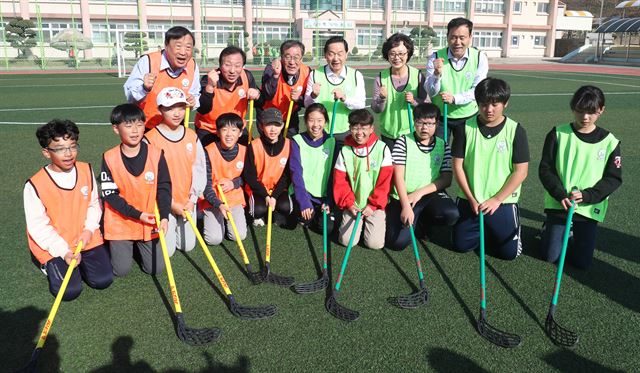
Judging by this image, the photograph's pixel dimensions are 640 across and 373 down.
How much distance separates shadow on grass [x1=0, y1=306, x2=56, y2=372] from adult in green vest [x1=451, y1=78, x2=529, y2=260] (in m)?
3.53

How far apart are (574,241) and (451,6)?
51.5 m

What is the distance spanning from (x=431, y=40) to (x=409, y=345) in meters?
44.6

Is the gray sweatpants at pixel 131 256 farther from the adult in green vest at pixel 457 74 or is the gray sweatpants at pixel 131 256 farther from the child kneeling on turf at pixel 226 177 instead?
the adult in green vest at pixel 457 74

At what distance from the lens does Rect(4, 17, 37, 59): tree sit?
1292 inches

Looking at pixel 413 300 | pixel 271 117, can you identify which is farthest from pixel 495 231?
pixel 271 117

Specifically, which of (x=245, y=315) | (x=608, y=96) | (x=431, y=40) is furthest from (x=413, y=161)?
(x=431, y=40)

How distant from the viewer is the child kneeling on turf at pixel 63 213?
12.2 ft

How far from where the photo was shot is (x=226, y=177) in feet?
17.1

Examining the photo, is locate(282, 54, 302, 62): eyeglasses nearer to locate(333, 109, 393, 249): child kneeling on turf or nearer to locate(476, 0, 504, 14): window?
locate(333, 109, 393, 249): child kneeling on turf

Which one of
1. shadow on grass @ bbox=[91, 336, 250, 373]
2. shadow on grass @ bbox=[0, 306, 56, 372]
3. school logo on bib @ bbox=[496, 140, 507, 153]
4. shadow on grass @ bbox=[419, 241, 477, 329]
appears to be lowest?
shadow on grass @ bbox=[91, 336, 250, 373]

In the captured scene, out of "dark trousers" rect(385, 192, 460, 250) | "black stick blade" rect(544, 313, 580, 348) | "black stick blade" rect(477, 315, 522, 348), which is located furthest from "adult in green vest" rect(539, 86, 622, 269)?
"black stick blade" rect(477, 315, 522, 348)

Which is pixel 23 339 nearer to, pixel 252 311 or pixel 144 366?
pixel 144 366

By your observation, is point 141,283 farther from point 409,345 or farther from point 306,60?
point 306,60

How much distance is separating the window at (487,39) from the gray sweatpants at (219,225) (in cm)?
5193
